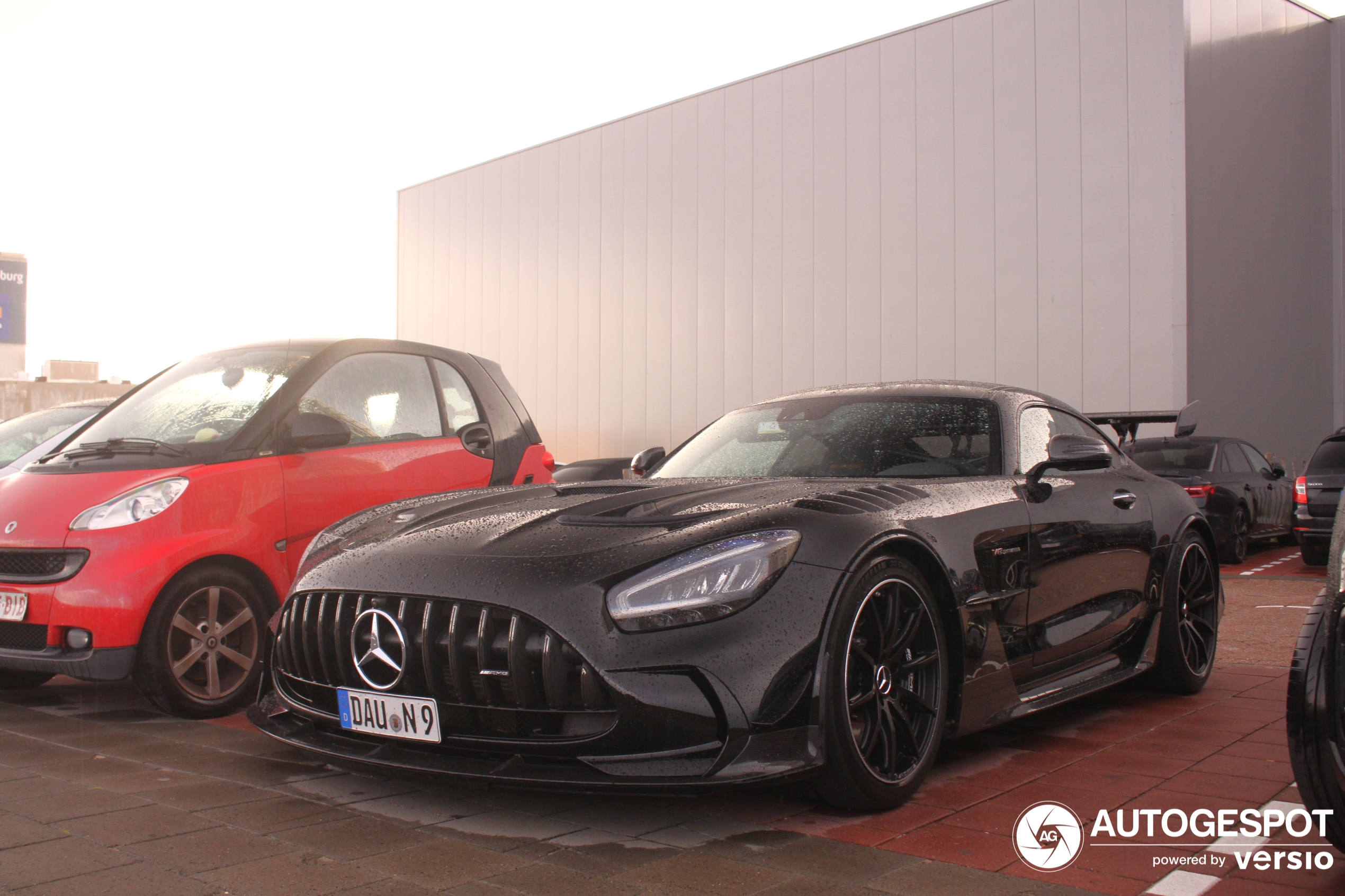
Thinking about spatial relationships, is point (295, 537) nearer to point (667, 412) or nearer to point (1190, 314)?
point (1190, 314)

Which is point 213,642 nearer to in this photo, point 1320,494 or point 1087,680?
point 1087,680

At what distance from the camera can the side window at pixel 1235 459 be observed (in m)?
12.3

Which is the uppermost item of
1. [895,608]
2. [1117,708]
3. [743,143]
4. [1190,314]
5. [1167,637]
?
[743,143]

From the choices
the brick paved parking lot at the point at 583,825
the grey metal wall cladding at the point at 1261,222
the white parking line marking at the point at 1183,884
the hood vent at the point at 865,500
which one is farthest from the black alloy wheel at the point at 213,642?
the grey metal wall cladding at the point at 1261,222

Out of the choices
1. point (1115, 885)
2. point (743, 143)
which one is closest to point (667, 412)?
point (743, 143)

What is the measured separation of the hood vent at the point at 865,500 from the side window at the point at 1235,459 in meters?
10.2

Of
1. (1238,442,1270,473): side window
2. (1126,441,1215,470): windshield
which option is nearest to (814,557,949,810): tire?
(1126,441,1215,470): windshield

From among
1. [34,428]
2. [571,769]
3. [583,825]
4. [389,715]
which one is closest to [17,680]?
[34,428]

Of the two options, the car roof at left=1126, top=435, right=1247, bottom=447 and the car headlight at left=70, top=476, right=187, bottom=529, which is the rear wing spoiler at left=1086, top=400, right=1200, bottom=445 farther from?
the car headlight at left=70, top=476, right=187, bottom=529

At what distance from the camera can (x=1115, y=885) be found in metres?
2.60

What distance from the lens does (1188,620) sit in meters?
4.98

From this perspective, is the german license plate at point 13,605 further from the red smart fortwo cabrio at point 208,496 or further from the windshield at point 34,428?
the windshield at point 34,428

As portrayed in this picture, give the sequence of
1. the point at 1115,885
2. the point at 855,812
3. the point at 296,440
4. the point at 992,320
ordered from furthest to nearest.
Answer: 1. the point at 992,320
2. the point at 296,440
3. the point at 855,812
4. the point at 1115,885

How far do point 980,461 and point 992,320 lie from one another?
12.6 meters
